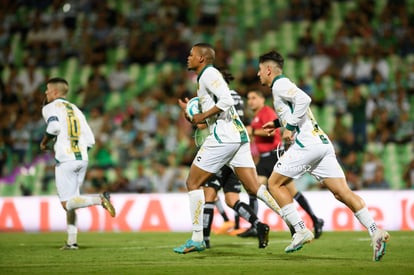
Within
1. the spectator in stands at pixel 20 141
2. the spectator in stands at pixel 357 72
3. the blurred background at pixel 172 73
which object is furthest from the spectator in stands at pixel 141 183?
the spectator in stands at pixel 357 72

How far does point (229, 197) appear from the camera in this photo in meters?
12.7

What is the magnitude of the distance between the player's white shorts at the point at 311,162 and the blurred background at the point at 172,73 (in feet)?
28.9

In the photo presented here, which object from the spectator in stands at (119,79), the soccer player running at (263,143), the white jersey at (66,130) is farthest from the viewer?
the spectator in stands at (119,79)

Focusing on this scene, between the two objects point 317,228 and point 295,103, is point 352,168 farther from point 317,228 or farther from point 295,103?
point 295,103

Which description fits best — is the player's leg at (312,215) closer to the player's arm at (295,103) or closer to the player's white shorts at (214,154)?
the player's white shorts at (214,154)

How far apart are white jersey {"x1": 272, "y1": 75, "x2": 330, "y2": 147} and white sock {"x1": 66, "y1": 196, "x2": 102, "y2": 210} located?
3.28m

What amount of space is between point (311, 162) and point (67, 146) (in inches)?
158

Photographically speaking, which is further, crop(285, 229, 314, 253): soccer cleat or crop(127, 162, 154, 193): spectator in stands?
crop(127, 162, 154, 193): spectator in stands

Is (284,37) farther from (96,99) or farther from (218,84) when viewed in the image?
(218,84)

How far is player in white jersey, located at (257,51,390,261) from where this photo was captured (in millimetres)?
9484

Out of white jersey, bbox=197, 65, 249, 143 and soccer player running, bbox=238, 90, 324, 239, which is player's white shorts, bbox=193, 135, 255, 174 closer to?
white jersey, bbox=197, 65, 249, 143

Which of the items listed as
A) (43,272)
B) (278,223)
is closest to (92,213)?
(278,223)

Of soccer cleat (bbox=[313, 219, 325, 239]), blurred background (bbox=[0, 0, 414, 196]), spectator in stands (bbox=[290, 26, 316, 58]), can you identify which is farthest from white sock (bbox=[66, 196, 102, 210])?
spectator in stands (bbox=[290, 26, 316, 58])

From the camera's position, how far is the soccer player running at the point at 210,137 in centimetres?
998
